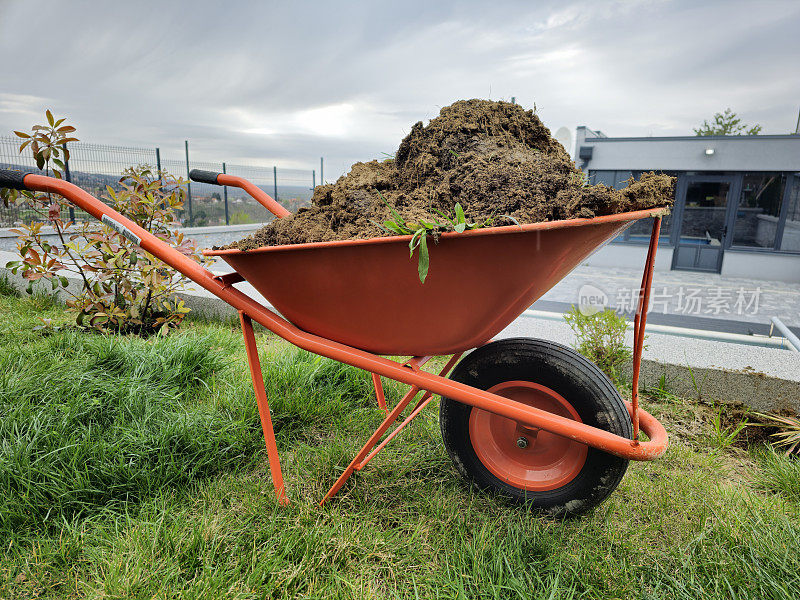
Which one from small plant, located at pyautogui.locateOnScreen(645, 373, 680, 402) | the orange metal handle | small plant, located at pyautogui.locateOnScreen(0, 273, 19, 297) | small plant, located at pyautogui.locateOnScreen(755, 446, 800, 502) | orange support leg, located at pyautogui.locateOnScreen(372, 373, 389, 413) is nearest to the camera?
small plant, located at pyautogui.locateOnScreen(755, 446, 800, 502)

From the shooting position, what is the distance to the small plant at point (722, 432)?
6.81 feet

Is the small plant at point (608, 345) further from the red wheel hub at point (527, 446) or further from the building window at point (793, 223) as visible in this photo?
the building window at point (793, 223)

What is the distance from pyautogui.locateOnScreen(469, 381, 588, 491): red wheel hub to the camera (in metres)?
1.49

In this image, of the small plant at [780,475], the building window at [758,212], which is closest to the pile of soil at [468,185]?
the small plant at [780,475]

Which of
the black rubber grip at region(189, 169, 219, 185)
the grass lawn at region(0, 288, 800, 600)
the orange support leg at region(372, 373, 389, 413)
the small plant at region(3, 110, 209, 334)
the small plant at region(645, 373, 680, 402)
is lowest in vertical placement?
the grass lawn at region(0, 288, 800, 600)

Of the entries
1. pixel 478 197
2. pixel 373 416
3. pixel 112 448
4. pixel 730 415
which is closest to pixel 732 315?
pixel 730 415

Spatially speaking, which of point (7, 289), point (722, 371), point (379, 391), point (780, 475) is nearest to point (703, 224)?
point (722, 371)

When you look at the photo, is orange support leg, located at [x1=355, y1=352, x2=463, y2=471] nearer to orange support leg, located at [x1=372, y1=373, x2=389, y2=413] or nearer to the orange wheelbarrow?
the orange wheelbarrow

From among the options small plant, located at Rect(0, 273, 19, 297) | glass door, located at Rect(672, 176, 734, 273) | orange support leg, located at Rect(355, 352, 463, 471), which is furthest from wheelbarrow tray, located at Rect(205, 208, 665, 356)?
glass door, located at Rect(672, 176, 734, 273)

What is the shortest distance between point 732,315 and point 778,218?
5645 mm

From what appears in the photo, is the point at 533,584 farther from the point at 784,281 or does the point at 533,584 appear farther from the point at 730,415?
the point at 784,281

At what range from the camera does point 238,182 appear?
1.99 meters

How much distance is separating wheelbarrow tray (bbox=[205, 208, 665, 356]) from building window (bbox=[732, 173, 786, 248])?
13235mm

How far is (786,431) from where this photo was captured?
2.05 m
